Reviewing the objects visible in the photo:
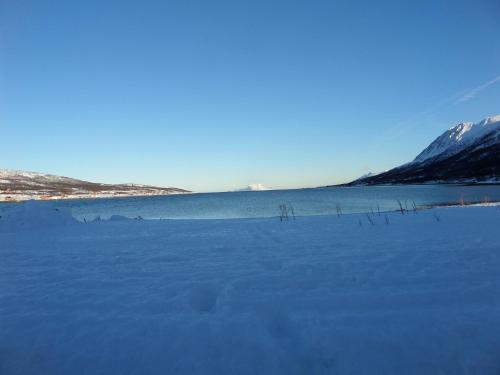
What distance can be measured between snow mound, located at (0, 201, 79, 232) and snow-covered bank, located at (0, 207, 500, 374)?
14099 millimetres

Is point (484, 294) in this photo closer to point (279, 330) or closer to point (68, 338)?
point (279, 330)

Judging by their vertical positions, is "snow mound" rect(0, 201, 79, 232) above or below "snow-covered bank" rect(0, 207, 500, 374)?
above

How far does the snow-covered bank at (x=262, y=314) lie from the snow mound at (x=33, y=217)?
14099mm

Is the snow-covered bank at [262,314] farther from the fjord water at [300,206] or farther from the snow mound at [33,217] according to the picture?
the fjord water at [300,206]

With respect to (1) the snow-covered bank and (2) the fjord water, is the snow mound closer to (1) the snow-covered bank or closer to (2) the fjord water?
(1) the snow-covered bank

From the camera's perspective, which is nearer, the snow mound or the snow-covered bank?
the snow-covered bank

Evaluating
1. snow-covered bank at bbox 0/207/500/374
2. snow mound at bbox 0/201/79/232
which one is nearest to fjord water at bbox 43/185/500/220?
snow mound at bbox 0/201/79/232

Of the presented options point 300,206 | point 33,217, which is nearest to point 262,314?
point 33,217

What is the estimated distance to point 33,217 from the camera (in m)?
22.7

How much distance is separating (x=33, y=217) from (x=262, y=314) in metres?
23.4

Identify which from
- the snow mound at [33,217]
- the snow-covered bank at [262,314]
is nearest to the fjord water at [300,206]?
the snow mound at [33,217]

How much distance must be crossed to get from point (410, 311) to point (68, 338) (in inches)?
217

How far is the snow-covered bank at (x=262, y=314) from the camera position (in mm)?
4203

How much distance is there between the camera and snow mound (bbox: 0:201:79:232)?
21.7 metres
